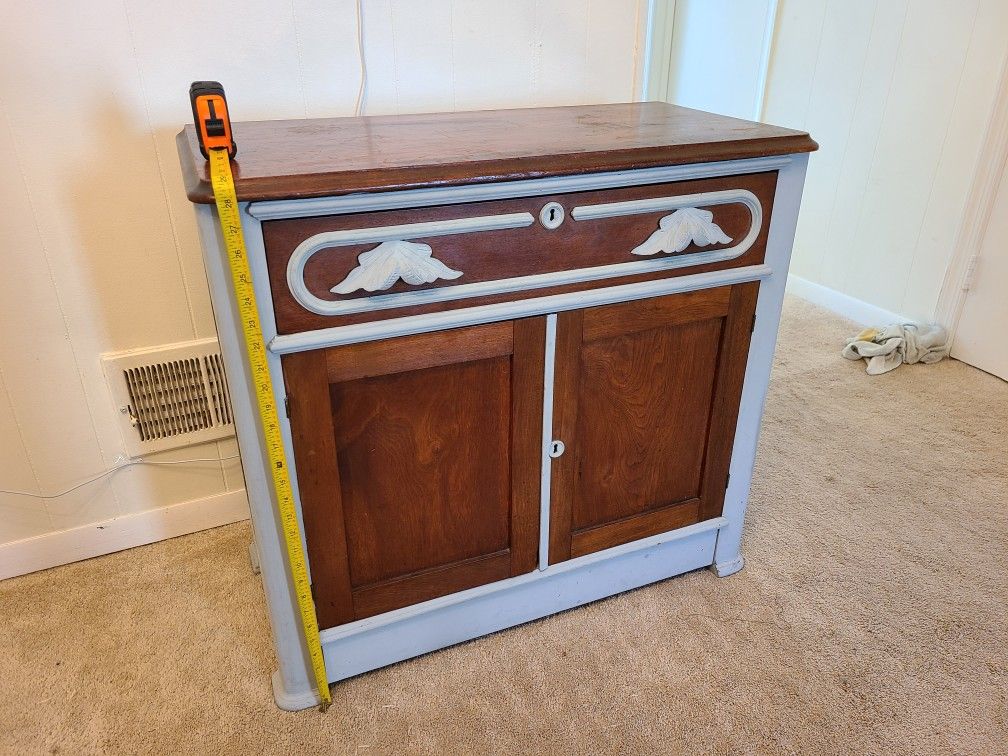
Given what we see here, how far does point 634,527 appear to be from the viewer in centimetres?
152

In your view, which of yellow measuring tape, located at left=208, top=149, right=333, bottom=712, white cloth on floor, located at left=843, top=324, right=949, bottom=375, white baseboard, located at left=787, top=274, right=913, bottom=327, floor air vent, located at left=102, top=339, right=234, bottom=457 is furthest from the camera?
white baseboard, located at left=787, top=274, right=913, bottom=327

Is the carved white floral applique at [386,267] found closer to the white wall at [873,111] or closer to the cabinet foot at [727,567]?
the cabinet foot at [727,567]

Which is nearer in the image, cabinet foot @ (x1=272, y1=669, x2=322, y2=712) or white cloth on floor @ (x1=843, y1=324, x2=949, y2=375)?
cabinet foot @ (x1=272, y1=669, x2=322, y2=712)

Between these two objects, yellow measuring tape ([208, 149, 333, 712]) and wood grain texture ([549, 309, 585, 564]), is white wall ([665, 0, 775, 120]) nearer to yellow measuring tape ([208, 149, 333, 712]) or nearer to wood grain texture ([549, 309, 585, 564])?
wood grain texture ([549, 309, 585, 564])

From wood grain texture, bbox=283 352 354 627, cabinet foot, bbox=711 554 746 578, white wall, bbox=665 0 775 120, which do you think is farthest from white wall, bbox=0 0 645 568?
white wall, bbox=665 0 775 120

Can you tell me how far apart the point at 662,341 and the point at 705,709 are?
2.32ft

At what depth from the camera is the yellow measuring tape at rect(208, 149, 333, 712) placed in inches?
37.2

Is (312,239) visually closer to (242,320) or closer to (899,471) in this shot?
(242,320)

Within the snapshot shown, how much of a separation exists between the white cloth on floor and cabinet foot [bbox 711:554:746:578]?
1.30 metres

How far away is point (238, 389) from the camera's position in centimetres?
108

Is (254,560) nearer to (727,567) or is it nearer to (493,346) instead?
(493,346)

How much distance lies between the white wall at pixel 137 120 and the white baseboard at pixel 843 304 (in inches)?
67.7

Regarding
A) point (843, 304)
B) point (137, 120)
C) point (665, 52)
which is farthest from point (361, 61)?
point (665, 52)

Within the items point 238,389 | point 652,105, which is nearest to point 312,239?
point 238,389
